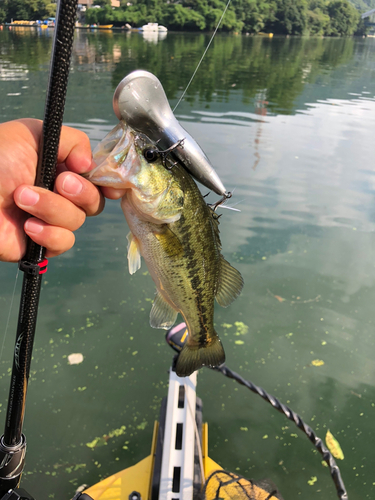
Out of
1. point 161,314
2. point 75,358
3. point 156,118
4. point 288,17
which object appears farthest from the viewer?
A: point 288,17

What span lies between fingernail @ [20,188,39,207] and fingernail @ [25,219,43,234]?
0.34 ft

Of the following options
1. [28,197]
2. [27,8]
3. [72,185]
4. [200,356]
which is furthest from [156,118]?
[27,8]

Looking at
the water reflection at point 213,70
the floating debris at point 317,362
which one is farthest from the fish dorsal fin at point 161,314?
the water reflection at point 213,70

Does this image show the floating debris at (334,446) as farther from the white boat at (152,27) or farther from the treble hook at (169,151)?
the white boat at (152,27)

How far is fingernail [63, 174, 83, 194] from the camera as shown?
133 centimetres

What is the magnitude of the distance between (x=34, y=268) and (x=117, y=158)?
20.0 inches

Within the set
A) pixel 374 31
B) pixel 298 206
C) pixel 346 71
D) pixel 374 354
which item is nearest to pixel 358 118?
pixel 298 206

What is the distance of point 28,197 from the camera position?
1285 millimetres

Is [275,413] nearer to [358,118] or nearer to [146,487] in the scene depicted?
[146,487]

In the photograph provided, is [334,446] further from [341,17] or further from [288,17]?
[341,17]

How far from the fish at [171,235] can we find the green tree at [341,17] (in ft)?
305

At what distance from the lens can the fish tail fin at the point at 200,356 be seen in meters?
1.77

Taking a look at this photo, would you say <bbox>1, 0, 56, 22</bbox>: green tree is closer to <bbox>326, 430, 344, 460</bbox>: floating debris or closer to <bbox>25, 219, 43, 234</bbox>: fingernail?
<bbox>25, 219, 43, 234</bbox>: fingernail

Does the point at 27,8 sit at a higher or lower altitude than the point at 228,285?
higher
